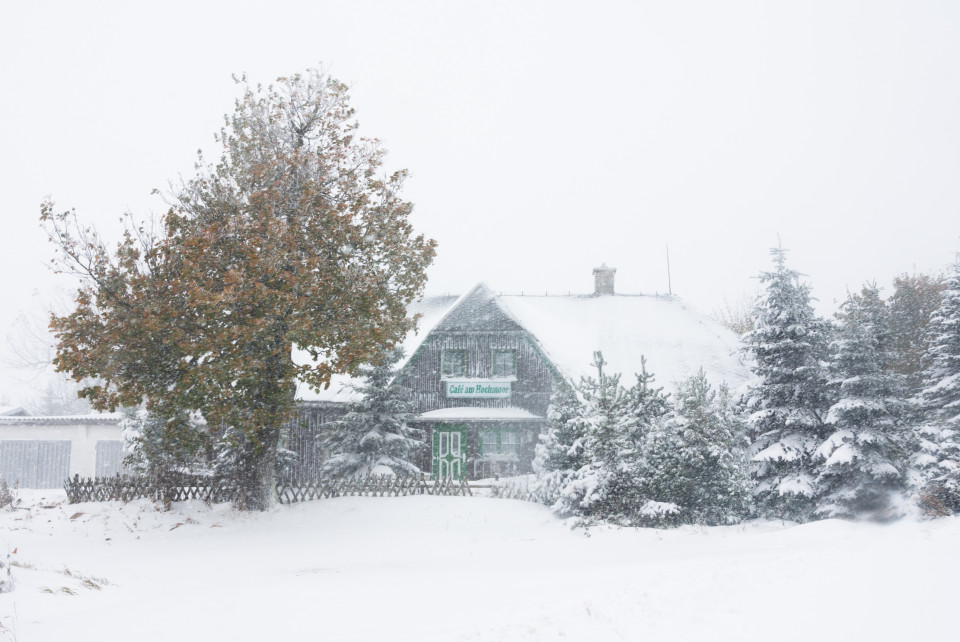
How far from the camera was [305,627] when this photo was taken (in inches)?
362

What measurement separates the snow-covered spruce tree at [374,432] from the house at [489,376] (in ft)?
8.79

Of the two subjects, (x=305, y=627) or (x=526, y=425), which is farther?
(x=526, y=425)

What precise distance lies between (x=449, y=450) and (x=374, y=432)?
6500mm

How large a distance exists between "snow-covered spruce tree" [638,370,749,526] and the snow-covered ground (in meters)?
1.04

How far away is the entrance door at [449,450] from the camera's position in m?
30.9

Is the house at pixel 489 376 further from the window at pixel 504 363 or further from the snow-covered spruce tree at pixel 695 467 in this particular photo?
the snow-covered spruce tree at pixel 695 467

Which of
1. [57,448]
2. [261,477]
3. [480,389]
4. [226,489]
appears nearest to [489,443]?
[480,389]

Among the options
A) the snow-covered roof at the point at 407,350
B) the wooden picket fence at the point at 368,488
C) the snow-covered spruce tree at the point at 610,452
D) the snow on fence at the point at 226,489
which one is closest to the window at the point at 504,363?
the snow-covered roof at the point at 407,350

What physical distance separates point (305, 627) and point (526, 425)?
22087mm

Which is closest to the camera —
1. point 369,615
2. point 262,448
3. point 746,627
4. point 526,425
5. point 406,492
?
point 746,627

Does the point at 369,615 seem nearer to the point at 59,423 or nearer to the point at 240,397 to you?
the point at 240,397

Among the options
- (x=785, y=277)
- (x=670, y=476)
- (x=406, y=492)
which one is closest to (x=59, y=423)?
(x=406, y=492)

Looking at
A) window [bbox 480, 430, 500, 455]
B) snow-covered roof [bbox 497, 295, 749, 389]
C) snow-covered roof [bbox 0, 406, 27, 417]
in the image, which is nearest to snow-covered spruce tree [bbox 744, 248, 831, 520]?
snow-covered roof [bbox 497, 295, 749, 389]

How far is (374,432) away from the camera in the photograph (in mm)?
25297
